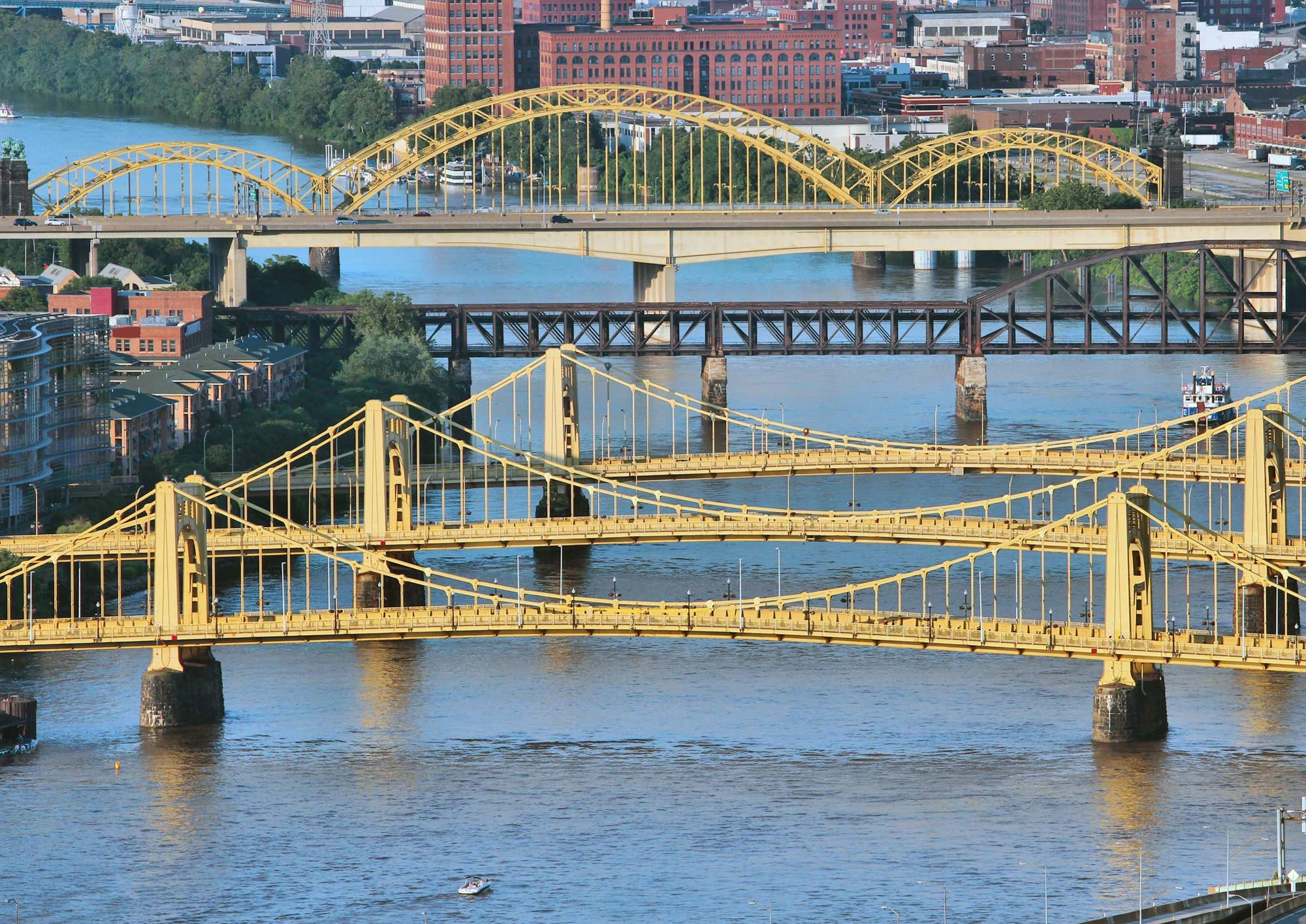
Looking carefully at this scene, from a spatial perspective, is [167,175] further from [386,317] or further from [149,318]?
[149,318]

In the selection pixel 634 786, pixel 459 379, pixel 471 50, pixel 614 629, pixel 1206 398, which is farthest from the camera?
pixel 471 50

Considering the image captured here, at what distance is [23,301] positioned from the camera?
9994 centimetres

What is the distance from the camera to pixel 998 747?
57969 millimetres

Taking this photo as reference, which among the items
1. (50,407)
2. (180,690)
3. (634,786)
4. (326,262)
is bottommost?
(634,786)

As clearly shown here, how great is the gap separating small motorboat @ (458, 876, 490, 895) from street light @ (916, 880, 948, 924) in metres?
6.61

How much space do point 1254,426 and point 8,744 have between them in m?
27.8

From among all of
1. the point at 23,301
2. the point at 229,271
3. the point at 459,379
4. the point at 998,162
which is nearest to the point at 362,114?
the point at 998,162

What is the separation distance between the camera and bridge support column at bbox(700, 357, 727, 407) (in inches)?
3954

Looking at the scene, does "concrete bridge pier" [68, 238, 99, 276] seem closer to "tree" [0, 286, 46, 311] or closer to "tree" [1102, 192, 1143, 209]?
"tree" [0, 286, 46, 311]

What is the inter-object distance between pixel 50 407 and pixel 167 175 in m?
87.1

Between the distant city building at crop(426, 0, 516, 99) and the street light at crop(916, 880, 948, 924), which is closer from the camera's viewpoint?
the street light at crop(916, 880, 948, 924)

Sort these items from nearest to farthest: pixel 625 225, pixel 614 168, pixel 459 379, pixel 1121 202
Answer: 1. pixel 459 379
2. pixel 625 225
3. pixel 1121 202
4. pixel 614 168

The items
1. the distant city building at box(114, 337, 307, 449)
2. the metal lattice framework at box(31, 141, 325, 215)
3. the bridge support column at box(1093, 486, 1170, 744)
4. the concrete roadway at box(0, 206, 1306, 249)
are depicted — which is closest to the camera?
the bridge support column at box(1093, 486, 1170, 744)

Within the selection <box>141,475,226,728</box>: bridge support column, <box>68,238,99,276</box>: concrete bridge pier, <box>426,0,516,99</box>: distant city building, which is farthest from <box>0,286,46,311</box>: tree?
<box>426,0,516,99</box>: distant city building
